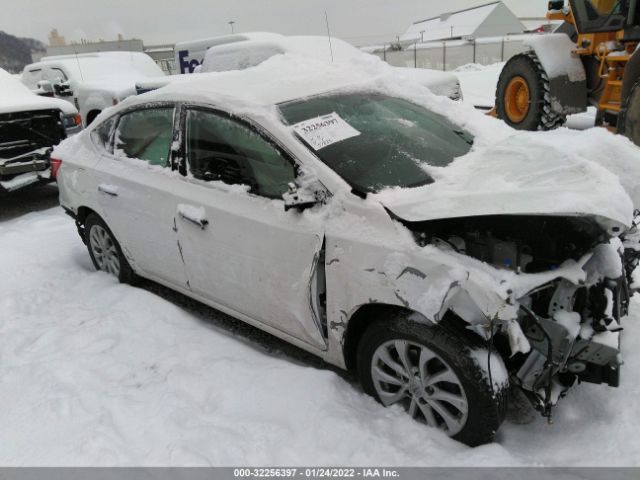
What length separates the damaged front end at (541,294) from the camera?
212 centimetres

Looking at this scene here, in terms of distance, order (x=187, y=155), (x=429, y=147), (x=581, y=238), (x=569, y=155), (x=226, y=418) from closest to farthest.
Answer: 1. (x=581, y=238)
2. (x=226, y=418)
3. (x=569, y=155)
4. (x=429, y=147)
5. (x=187, y=155)

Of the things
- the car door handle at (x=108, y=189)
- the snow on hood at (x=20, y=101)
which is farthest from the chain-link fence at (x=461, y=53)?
the car door handle at (x=108, y=189)

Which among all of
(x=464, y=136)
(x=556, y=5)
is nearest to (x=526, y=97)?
(x=556, y=5)

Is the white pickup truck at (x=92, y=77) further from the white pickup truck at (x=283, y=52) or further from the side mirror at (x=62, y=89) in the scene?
the white pickup truck at (x=283, y=52)

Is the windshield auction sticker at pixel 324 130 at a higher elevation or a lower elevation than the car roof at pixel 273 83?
lower

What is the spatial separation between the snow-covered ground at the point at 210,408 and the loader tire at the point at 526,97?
512 cm

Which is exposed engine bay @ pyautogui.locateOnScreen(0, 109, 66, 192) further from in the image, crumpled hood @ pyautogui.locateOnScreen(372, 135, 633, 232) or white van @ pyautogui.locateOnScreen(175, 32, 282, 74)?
crumpled hood @ pyautogui.locateOnScreen(372, 135, 633, 232)

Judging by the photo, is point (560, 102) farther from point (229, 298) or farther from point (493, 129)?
point (229, 298)

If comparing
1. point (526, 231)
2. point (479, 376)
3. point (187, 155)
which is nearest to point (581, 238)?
A: point (526, 231)

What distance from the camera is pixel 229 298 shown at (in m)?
3.15

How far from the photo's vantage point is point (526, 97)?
816 cm

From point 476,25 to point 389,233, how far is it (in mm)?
47190

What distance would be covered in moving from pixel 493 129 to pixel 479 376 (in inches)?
76.2

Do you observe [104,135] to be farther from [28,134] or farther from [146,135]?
[28,134]
